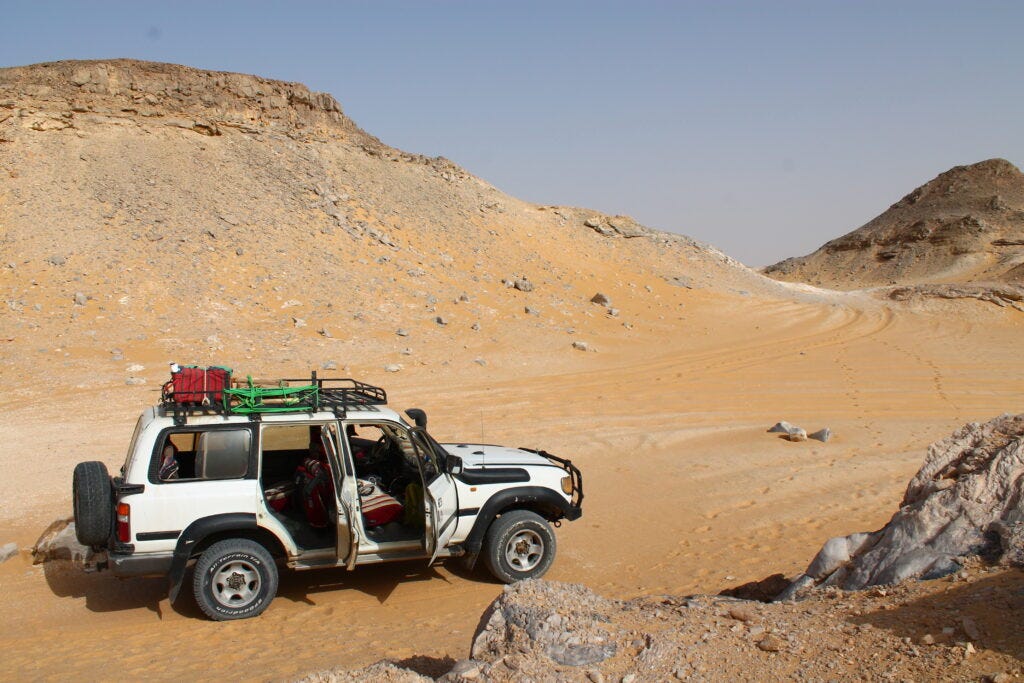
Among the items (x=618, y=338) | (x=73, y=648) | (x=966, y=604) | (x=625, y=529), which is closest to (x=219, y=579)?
(x=73, y=648)

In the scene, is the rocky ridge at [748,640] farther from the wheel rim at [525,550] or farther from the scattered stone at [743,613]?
the wheel rim at [525,550]

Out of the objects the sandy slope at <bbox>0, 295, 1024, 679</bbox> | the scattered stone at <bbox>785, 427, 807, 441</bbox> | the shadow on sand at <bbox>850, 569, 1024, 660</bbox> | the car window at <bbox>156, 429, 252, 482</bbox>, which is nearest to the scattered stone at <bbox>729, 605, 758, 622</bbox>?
the shadow on sand at <bbox>850, 569, 1024, 660</bbox>

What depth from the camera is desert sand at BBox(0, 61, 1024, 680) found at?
679 centimetres

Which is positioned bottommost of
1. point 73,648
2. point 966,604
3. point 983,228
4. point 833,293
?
point 73,648

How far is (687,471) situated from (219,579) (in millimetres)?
7221

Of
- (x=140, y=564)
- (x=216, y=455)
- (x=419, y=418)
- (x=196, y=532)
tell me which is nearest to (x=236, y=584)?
(x=196, y=532)

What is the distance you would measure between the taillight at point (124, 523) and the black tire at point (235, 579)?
1.86 feet

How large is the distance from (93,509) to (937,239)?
74.0m

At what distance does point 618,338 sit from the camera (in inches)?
1065

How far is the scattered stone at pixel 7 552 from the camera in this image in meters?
7.73

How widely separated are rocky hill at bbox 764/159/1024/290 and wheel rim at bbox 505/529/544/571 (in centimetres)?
5883

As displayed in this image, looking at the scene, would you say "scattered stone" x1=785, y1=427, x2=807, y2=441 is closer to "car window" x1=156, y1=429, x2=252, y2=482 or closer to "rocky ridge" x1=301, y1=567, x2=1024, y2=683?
"rocky ridge" x1=301, y1=567, x2=1024, y2=683

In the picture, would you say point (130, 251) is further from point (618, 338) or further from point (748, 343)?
point (748, 343)

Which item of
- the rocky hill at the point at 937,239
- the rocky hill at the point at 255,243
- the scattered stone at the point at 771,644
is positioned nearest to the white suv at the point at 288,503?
the scattered stone at the point at 771,644
